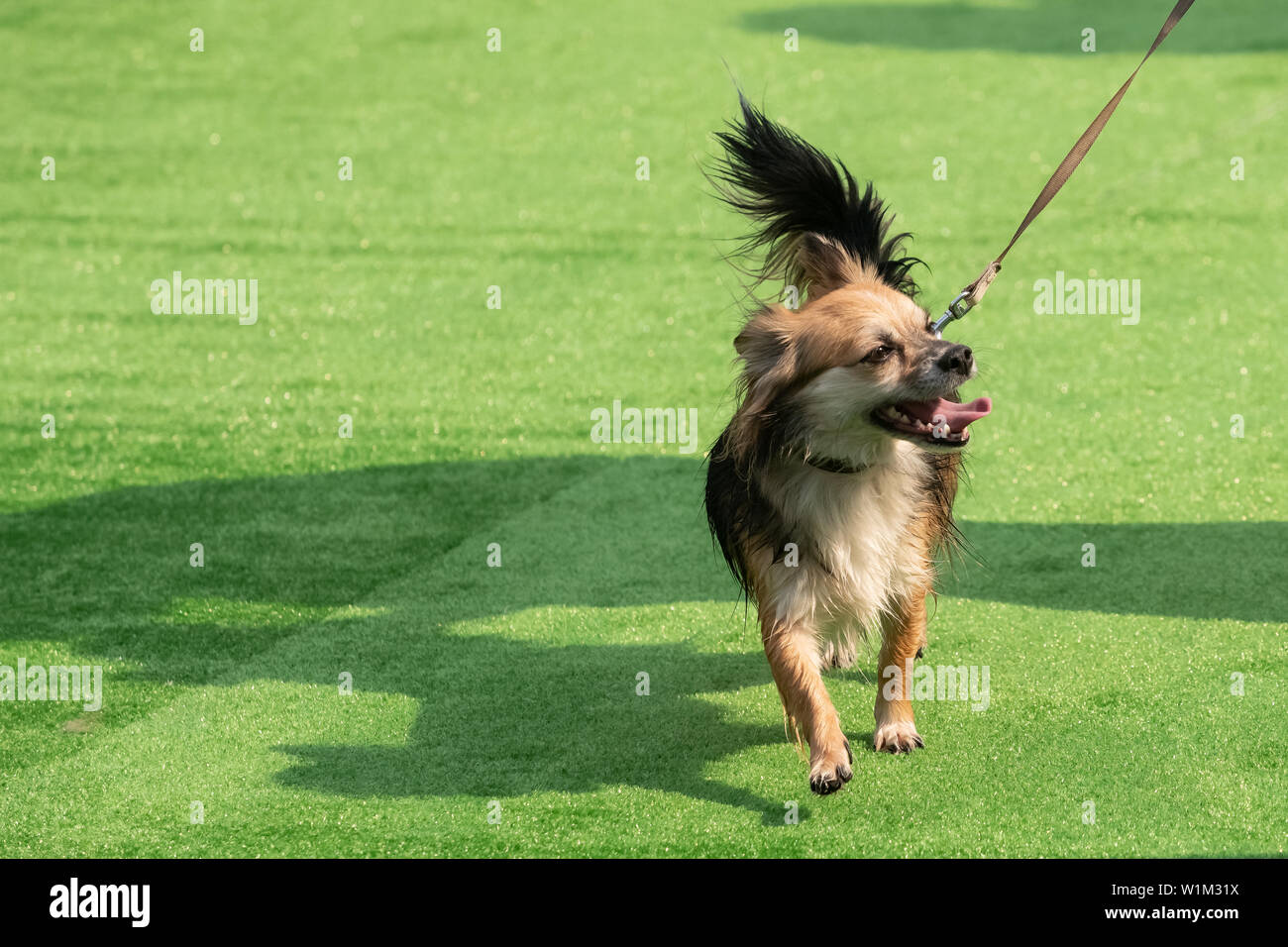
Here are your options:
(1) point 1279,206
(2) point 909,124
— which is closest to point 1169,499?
(1) point 1279,206

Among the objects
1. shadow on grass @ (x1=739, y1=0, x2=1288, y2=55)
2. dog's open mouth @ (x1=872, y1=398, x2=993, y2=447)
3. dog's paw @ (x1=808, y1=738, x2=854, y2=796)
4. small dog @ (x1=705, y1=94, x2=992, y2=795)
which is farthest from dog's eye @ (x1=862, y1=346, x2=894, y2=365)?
shadow on grass @ (x1=739, y1=0, x2=1288, y2=55)

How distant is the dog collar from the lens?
4.00 metres

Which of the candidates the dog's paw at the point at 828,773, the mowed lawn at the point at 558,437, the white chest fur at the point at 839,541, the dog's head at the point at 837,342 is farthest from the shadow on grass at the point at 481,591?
the dog's head at the point at 837,342

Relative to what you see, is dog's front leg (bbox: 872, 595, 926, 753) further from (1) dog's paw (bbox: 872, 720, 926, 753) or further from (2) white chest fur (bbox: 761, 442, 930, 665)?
(2) white chest fur (bbox: 761, 442, 930, 665)

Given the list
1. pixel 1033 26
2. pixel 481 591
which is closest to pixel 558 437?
pixel 481 591

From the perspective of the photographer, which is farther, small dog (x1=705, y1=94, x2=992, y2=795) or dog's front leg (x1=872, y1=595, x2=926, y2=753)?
dog's front leg (x1=872, y1=595, x2=926, y2=753)

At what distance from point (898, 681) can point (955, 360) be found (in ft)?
3.28

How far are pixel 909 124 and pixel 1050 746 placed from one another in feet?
25.5

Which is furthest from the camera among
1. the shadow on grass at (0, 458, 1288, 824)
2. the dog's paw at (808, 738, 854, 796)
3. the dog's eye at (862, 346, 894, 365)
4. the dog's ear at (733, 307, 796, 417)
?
the shadow on grass at (0, 458, 1288, 824)

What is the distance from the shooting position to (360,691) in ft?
15.4

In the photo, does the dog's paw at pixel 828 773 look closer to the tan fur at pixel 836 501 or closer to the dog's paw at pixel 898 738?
the tan fur at pixel 836 501

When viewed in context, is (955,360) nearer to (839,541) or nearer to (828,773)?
(839,541)

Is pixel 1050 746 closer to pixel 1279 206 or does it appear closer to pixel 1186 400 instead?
pixel 1186 400

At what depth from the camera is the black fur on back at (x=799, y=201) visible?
437 centimetres
